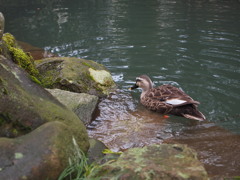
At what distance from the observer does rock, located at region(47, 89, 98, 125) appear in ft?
18.5

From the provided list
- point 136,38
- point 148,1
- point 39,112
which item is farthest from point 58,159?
point 148,1

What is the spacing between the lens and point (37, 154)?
2854 mm

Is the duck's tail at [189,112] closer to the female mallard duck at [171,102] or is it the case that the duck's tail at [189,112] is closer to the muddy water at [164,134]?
the female mallard duck at [171,102]

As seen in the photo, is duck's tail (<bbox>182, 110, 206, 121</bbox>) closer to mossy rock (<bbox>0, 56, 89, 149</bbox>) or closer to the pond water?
the pond water

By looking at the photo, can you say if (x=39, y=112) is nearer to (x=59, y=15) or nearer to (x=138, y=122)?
(x=138, y=122)

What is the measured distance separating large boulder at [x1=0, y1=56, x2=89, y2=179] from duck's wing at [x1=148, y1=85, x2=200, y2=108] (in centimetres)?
297

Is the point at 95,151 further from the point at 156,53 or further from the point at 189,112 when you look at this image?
the point at 156,53

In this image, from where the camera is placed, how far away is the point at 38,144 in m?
2.94

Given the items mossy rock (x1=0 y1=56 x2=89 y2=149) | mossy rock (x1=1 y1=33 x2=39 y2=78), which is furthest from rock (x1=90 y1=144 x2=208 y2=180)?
mossy rock (x1=1 y1=33 x2=39 y2=78)

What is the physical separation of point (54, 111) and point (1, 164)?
0.95 m

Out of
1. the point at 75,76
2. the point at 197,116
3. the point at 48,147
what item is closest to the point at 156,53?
the point at 75,76

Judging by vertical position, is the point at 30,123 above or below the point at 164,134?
above

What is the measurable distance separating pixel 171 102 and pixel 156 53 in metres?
3.59

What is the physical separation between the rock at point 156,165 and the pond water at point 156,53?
107cm
